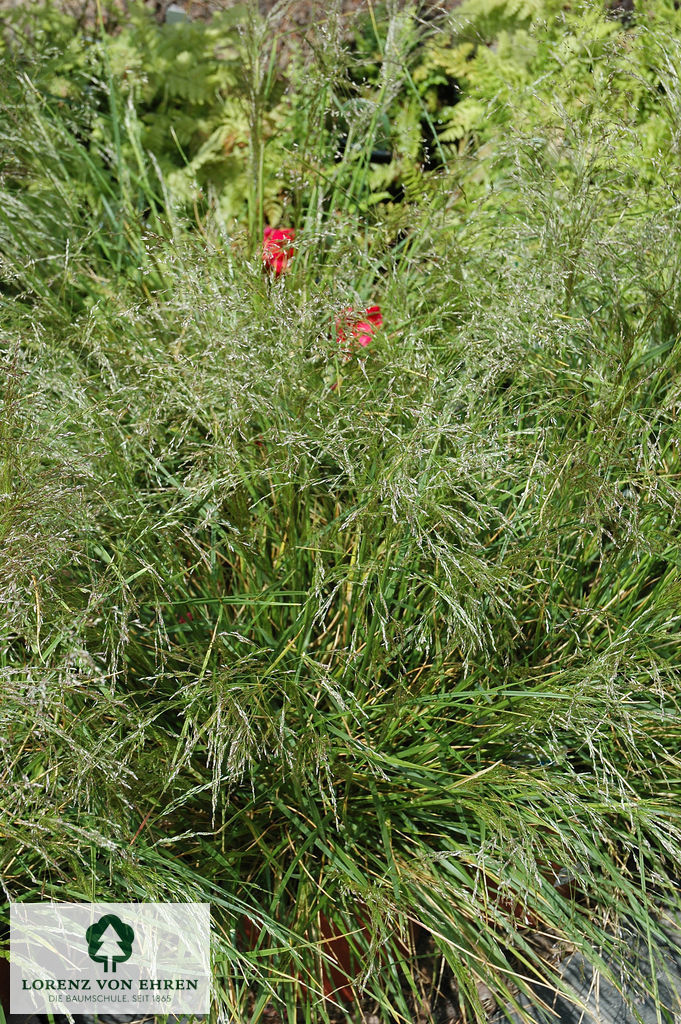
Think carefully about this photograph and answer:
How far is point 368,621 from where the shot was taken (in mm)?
1868

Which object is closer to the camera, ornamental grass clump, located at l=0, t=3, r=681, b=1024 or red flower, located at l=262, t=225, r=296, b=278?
ornamental grass clump, located at l=0, t=3, r=681, b=1024

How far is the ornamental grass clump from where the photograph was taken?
4.72ft

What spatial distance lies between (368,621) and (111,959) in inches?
30.1

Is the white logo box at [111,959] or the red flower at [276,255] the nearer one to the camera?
the white logo box at [111,959]

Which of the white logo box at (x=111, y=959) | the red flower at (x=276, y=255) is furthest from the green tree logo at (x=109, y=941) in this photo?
the red flower at (x=276, y=255)

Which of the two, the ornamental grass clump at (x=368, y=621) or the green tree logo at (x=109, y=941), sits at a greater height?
the ornamental grass clump at (x=368, y=621)

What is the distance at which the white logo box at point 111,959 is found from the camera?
1.36m

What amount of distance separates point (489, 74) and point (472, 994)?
A: 105 inches

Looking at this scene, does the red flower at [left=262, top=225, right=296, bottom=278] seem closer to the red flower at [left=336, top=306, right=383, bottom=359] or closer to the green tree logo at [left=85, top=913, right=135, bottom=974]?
the red flower at [left=336, top=306, right=383, bottom=359]

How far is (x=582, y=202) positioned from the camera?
1794 millimetres

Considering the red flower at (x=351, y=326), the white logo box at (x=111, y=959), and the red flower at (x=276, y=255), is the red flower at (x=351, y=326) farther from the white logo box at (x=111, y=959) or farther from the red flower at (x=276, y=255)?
the white logo box at (x=111, y=959)

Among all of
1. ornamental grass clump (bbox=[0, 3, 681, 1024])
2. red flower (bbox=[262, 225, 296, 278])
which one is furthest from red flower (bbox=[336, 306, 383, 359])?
red flower (bbox=[262, 225, 296, 278])

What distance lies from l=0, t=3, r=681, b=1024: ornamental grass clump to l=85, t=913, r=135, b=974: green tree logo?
0.05m

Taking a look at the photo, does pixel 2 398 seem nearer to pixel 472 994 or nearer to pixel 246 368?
pixel 246 368
